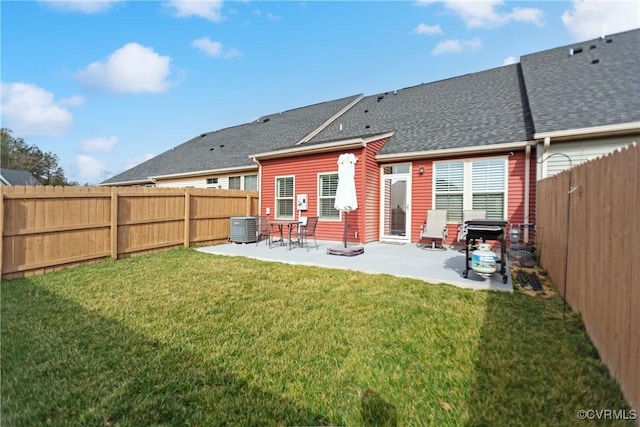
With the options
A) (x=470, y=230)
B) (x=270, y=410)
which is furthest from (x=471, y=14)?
(x=270, y=410)

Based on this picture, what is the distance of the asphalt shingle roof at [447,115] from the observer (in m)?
8.62

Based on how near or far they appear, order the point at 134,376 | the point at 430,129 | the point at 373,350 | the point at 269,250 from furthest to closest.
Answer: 1. the point at 430,129
2. the point at 269,250
3. the point at 373,350
4. the point at 134,376

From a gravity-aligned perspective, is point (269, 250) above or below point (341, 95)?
below

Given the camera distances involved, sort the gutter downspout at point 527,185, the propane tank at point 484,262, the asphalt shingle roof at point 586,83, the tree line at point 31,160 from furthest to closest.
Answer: the tree line at point 31,160
the gutter downspout at point 527,185
the asphalt shingle roof at point 586,83
the propane tank at point 484,262

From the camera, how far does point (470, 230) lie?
203 inches

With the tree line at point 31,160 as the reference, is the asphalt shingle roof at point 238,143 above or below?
below

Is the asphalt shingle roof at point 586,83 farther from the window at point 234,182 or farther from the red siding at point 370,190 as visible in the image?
the window at point 234,182

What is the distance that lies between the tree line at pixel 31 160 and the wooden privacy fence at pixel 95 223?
4315cm

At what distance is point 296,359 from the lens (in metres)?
2.60

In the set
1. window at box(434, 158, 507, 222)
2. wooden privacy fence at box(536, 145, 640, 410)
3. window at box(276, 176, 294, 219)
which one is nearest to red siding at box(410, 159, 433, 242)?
window at box(434, 158, 507, 222)

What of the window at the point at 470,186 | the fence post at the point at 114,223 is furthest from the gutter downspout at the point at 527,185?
the fence post at the point at 114,223

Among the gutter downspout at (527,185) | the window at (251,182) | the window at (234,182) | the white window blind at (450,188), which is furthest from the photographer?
the window at (234,182)

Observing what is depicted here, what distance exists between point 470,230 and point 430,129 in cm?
586

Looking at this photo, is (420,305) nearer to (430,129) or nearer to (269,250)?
(269,250)
